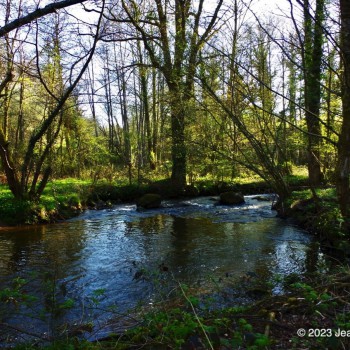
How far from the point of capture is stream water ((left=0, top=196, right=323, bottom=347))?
17.7 feet

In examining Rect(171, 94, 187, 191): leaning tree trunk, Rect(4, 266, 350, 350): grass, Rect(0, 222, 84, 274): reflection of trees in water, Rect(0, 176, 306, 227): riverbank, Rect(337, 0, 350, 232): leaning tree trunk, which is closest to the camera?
Rect(4, 266, 350, 350): grass

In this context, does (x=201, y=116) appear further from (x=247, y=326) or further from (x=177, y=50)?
(x=247, y=326)

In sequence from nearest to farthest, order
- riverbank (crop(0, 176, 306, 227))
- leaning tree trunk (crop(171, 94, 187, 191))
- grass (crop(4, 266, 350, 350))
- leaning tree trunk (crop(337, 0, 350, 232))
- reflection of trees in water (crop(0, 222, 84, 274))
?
grass (crop(4, 266, 350, 350))
leaning tree trunk (crop(337, 0, 350, 232))
reflection of trees in water (crop(0, 222, 84, 274))
riverbank (crop(0, 176, 306, 227))
leaning tree trunk (crop(171, 94, 187, 191))

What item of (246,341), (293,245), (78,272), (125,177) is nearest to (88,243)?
(78,272)

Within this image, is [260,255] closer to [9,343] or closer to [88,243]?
[88,243]

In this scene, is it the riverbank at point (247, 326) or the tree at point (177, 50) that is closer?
the riverbank at point (247, 326)

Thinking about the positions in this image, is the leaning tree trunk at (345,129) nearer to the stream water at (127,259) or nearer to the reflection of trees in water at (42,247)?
the stream water at (127,259)

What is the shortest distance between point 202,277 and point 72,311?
253 centimetres

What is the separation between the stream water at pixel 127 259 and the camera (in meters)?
5.39

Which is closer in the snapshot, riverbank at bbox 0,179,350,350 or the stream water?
riverbank at bbox 0,179,350,350

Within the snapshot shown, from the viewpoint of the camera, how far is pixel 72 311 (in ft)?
18.4

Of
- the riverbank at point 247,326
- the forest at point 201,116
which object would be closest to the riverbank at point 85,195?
the forest at point 201,116

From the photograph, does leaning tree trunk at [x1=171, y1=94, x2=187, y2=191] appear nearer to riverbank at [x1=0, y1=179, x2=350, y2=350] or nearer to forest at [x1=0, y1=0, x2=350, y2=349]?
forest at [x1=0, y1=0, x2=350, y2=349]

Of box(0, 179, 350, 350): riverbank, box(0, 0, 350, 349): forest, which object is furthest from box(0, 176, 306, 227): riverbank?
box(0, 179, 350, 350): riverbank
